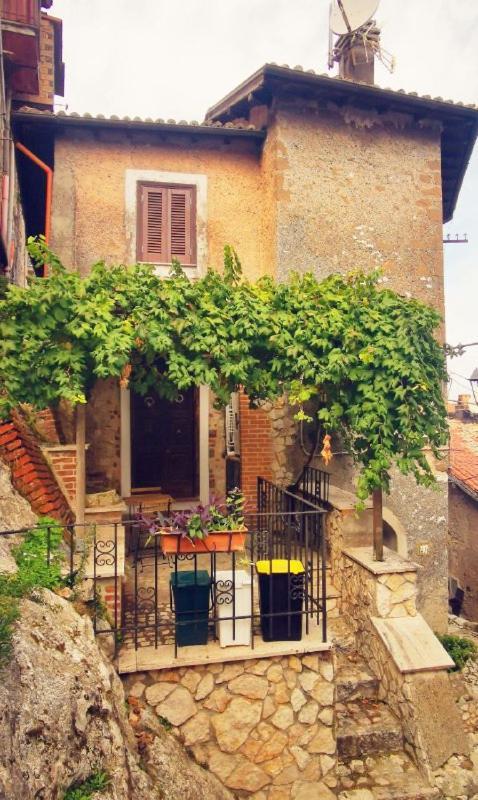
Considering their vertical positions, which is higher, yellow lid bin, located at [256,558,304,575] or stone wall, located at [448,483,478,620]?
yellow lid bin, located at [256,558,304,575]

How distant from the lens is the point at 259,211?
9.06 m

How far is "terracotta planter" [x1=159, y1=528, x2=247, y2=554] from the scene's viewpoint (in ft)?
15.9

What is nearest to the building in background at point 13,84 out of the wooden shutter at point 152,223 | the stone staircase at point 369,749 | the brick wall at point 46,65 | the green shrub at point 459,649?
the brick wall at point 46,65

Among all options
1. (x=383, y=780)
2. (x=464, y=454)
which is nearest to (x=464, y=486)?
(x=464, y=454)

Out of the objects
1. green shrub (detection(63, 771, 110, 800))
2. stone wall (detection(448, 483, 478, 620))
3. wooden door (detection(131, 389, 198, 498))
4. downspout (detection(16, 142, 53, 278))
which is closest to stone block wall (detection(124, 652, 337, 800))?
green shrub (detection(63, 771, 110, 800))

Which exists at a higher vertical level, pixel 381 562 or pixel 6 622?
pixel 6 622

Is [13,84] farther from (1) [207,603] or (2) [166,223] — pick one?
(1) [207,603]

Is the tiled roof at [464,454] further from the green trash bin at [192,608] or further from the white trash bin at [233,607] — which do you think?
the green trash bin at [192,608]

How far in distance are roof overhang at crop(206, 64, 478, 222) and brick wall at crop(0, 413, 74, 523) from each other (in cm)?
653

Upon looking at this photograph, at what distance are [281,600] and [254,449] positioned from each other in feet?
12.7

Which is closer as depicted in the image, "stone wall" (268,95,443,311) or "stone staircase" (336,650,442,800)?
"stone staircase" (336,650,442,800)

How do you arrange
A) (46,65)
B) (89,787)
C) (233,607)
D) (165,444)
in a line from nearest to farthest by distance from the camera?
(89,787)
(233,607)
(165,444)
(46,65)

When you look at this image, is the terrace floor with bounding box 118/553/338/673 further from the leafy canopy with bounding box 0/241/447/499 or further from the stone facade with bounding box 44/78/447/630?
the stone facade with bounding box 44/78/447/630

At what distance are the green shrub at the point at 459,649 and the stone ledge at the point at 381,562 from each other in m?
3.38
